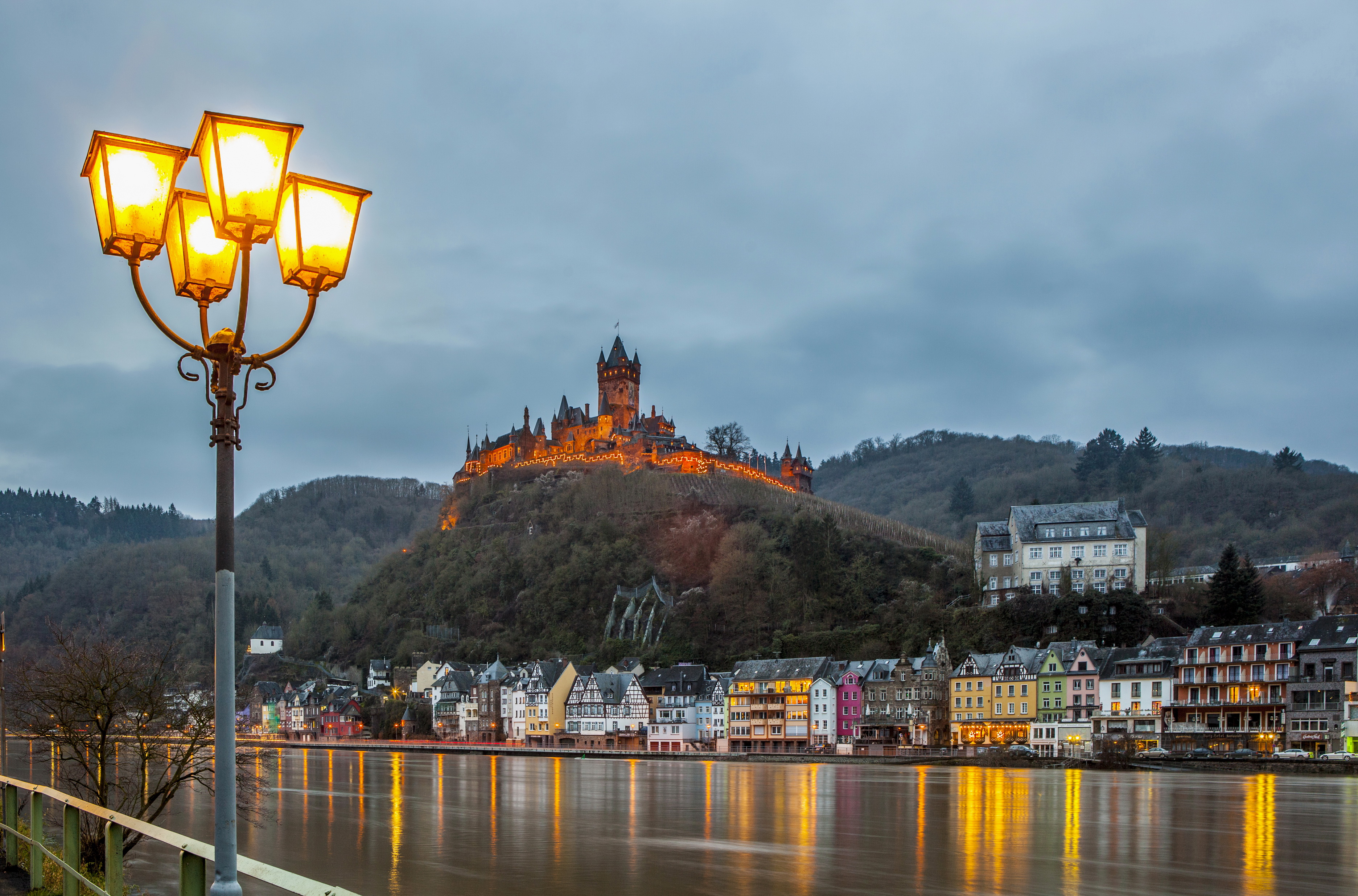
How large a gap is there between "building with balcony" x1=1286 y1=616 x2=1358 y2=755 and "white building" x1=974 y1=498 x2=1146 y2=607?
61.5 feet

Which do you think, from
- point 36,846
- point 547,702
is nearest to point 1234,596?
point 547,702

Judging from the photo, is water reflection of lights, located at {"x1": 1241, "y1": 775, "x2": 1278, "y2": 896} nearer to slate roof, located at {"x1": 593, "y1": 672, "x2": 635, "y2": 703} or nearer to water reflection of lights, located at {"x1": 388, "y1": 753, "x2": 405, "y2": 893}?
water reflection of lights, located at {"x1": 388, "y1": 753, "x2": 405, "y2": 893}

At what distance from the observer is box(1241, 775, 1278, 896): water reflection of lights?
25797 millimetres

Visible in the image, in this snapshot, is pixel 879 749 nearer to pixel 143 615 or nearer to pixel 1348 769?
pixel 1348 769

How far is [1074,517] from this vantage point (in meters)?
91.1

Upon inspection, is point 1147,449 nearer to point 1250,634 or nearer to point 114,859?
point 1250,634

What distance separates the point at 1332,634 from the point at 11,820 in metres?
68.1

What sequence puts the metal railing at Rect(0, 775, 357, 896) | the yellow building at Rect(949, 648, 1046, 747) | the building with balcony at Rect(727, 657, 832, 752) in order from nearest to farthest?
1. the metal railing at Rect(0, 775, 357, 896)
2. the yellow building at Rect(949, 648, 1046, 747)
3. the building with balcony at Rect(727, 657, 832, 752)

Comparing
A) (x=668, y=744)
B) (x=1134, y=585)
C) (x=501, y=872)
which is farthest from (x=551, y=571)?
(x=501, y=872)

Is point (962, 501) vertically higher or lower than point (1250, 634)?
higher

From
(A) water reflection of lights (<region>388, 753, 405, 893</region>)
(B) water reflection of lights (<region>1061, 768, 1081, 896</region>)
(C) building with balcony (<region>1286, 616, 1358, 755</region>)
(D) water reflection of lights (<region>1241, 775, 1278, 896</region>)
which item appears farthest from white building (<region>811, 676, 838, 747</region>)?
(D) water reflection of lights (<region>1241, 775, 1278, 896</region>)

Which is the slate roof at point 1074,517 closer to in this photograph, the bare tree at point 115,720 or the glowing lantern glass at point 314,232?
the bare tree at point 115,720

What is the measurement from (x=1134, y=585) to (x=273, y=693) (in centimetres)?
8704

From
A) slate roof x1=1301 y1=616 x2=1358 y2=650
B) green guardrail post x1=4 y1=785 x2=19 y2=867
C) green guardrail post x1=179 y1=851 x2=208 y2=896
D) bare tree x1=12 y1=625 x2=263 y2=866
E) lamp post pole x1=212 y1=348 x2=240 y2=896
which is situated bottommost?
slate roof x1=1301 y1=616 x2=1358 y2=650
